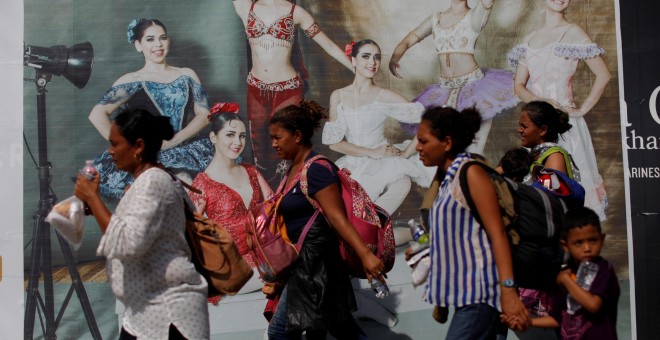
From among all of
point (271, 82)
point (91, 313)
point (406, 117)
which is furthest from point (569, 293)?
point (91, 313)

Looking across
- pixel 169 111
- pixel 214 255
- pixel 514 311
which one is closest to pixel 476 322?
pixel 514 311

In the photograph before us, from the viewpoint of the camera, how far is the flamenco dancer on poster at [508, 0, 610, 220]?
6164 millimetres

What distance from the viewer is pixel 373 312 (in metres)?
6.04

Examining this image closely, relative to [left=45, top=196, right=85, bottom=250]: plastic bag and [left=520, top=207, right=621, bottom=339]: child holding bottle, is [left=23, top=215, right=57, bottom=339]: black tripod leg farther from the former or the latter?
[left=520, top=207, right=621, bottom=339]: child holding bottle

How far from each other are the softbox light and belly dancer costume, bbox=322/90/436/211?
1.64 meters

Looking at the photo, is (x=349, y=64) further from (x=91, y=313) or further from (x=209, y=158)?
(x=91, y=313)

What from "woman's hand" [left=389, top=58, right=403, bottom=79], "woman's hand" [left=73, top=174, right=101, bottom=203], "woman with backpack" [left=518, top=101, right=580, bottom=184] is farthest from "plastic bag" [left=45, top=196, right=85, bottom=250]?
"woman's hand" [left=389, top=58, right=403, bottom=79]

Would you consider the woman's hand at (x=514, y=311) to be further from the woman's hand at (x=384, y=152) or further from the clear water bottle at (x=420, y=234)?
the woman's hand at (x=384, y=152)

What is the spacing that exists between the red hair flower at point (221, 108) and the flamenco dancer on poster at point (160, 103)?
0.16 ft

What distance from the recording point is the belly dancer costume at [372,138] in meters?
6.01

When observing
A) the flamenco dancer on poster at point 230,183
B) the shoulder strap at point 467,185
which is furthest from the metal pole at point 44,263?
the shoulder strap at point 467,185

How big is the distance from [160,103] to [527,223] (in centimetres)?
298

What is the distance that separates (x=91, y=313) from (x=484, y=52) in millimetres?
3208

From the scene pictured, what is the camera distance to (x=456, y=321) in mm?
3781
